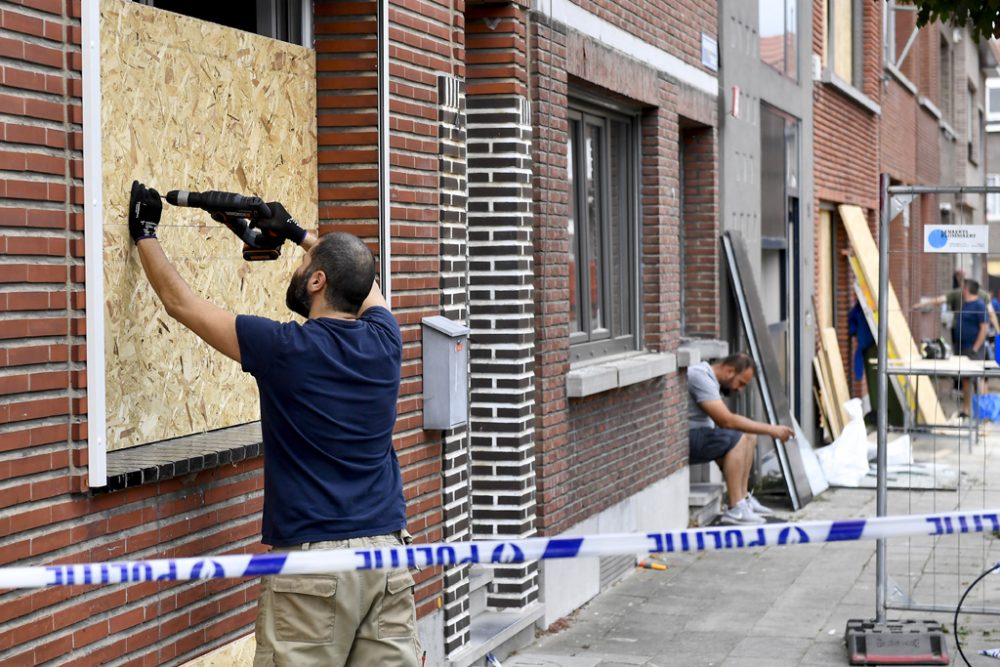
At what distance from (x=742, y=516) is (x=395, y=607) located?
7476mm

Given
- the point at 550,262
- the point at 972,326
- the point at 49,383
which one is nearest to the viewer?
the point at 49,383

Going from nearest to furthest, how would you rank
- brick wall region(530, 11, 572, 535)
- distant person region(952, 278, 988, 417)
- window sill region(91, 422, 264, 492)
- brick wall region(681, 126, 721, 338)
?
window sill region(91, 422, 264, 492), brick wall region(530, 11, 572, 535), brick wall region(681, 126, 721, 338), distant person region(952, 278, 988, 417)

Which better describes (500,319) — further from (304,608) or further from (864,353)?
(864,353)

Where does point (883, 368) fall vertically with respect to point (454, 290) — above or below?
below

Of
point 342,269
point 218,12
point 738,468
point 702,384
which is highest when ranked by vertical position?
point 218,12

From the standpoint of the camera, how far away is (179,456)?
460cm

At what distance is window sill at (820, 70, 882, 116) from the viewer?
1747cm

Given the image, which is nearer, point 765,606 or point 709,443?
point 765,606

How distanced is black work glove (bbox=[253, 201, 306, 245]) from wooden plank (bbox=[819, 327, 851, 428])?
13516 millimetres

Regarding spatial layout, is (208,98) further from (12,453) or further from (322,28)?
(12,453)

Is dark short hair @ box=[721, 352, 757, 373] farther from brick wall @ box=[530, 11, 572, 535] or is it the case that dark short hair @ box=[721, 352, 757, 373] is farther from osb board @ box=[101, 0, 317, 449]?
osb board @ box=[101, 0, 317, 449]

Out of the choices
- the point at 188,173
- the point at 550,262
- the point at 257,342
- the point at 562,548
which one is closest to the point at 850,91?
the point at 550,262

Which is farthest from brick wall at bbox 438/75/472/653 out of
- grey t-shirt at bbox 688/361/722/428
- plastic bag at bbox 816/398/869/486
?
plastic bag at bbox 816/398/869/486

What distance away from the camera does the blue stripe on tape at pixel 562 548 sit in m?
3.38
